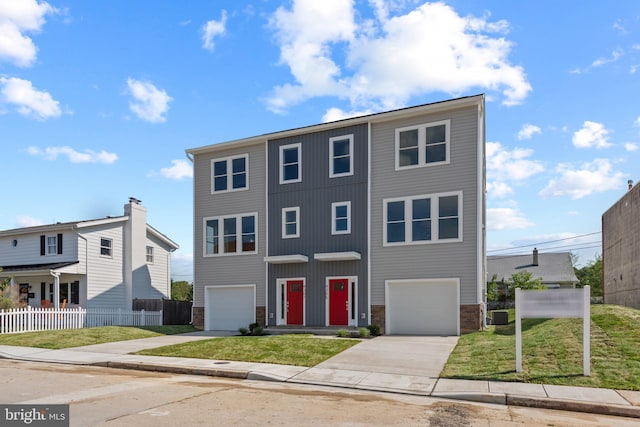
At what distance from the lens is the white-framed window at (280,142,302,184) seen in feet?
77.5

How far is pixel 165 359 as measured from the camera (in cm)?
1409

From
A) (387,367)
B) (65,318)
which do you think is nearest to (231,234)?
(65,318)

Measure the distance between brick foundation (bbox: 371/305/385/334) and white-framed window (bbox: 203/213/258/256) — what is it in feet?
21.1

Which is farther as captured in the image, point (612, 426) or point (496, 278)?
point (496, 278)

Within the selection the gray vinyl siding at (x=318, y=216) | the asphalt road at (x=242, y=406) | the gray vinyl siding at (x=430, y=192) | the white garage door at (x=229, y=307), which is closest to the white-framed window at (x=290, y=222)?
the gray vinyl siding at (x=318, y=216)

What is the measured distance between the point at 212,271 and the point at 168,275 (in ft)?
33.7

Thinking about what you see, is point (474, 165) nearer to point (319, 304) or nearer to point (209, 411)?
point (319, 304)

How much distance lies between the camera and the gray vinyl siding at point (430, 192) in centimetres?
1984

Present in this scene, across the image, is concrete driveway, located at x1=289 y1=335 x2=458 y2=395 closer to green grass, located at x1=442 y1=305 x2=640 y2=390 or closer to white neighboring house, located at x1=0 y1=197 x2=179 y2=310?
green grass, located at x1=442 y1=305 x2=640 y2=390

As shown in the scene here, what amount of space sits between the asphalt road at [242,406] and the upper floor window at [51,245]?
18.8 m

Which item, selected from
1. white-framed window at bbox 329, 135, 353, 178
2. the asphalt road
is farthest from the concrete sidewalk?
white-framed window at bbox 329, 135, 353, 178

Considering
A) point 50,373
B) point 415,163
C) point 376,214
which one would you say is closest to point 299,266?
point 376,214

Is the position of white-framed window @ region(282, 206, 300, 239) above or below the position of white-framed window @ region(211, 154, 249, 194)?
below

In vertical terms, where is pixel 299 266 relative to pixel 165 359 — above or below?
above
